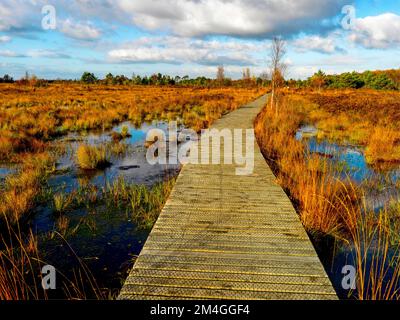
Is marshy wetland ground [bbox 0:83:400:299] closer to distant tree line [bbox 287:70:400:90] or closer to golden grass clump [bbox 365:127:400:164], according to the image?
golden grass clump [bbox 365:127:400:164]

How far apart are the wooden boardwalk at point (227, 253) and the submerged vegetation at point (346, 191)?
21.9 inches

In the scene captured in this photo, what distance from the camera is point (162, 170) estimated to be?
27.7 ft

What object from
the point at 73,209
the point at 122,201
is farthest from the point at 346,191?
the point at 73,209

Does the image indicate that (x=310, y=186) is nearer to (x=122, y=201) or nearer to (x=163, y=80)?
(x=122, y=201)

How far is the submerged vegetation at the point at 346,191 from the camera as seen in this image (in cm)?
399

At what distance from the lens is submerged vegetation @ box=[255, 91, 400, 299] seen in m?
3.99

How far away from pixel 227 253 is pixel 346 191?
1.92m

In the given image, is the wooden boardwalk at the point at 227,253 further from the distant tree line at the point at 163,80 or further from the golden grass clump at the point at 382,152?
the distant tree line at the point at 163,80

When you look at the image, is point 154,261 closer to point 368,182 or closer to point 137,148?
point 368,182

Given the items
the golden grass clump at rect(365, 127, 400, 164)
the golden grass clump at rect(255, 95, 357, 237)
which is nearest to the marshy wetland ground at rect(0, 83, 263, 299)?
the golden grass clump at rect(255, 95, 357, 237)

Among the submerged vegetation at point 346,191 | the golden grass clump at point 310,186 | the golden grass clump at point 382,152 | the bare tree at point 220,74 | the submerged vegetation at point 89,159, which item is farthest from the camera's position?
the bare tree at point 220,74

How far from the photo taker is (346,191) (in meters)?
4.14

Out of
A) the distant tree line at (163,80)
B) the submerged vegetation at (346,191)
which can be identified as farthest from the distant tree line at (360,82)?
the submerged vegetation at (346,191)

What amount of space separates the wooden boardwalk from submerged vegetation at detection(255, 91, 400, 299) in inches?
21.9
